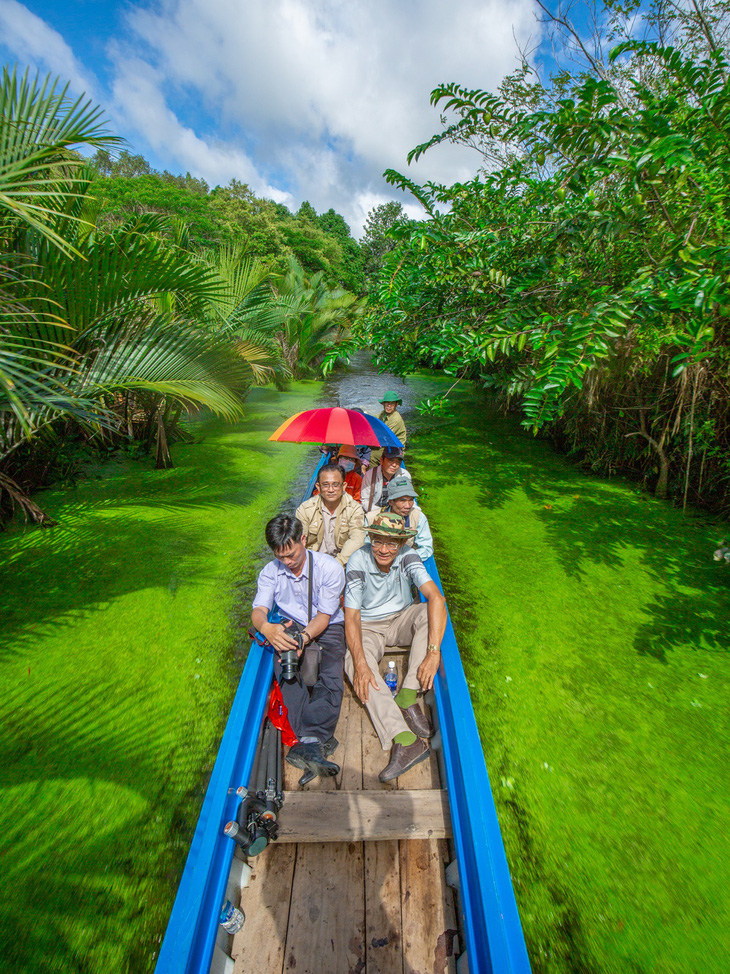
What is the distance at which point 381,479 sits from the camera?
4.49 metres

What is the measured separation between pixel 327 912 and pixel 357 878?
145mm

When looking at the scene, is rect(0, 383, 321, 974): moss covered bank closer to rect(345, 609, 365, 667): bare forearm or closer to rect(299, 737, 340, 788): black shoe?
rect(299, 737, 340, 788): black shoe

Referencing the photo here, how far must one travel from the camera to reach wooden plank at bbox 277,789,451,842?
5.55 ft

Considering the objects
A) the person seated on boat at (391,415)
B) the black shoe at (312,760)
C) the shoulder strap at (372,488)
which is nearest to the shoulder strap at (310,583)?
the black shoe at (312,760)

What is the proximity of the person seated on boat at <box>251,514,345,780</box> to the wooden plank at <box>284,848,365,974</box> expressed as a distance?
1.03 feet

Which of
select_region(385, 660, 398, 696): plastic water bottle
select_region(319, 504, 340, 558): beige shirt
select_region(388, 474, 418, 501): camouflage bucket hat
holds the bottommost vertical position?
select_region(385, 660, 398, 696): plastic water bottle

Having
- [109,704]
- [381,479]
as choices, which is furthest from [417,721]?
[381,479]

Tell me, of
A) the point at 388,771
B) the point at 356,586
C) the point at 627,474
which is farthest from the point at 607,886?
the point at 627,474

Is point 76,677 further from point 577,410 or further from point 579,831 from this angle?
point 577,410

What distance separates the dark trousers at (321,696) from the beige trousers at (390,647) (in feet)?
0.40

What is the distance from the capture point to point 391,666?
249 centimetres

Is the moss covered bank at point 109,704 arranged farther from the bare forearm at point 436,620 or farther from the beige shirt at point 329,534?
the bare forearm at point 436,620

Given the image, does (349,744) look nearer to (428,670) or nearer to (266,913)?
(428,670)

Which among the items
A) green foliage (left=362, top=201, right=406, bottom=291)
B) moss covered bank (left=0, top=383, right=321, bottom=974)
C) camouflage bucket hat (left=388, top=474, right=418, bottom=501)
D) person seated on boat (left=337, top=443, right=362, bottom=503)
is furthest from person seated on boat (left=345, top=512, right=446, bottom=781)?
green foliage (left=362, top=201, right=406, bottom=291)
